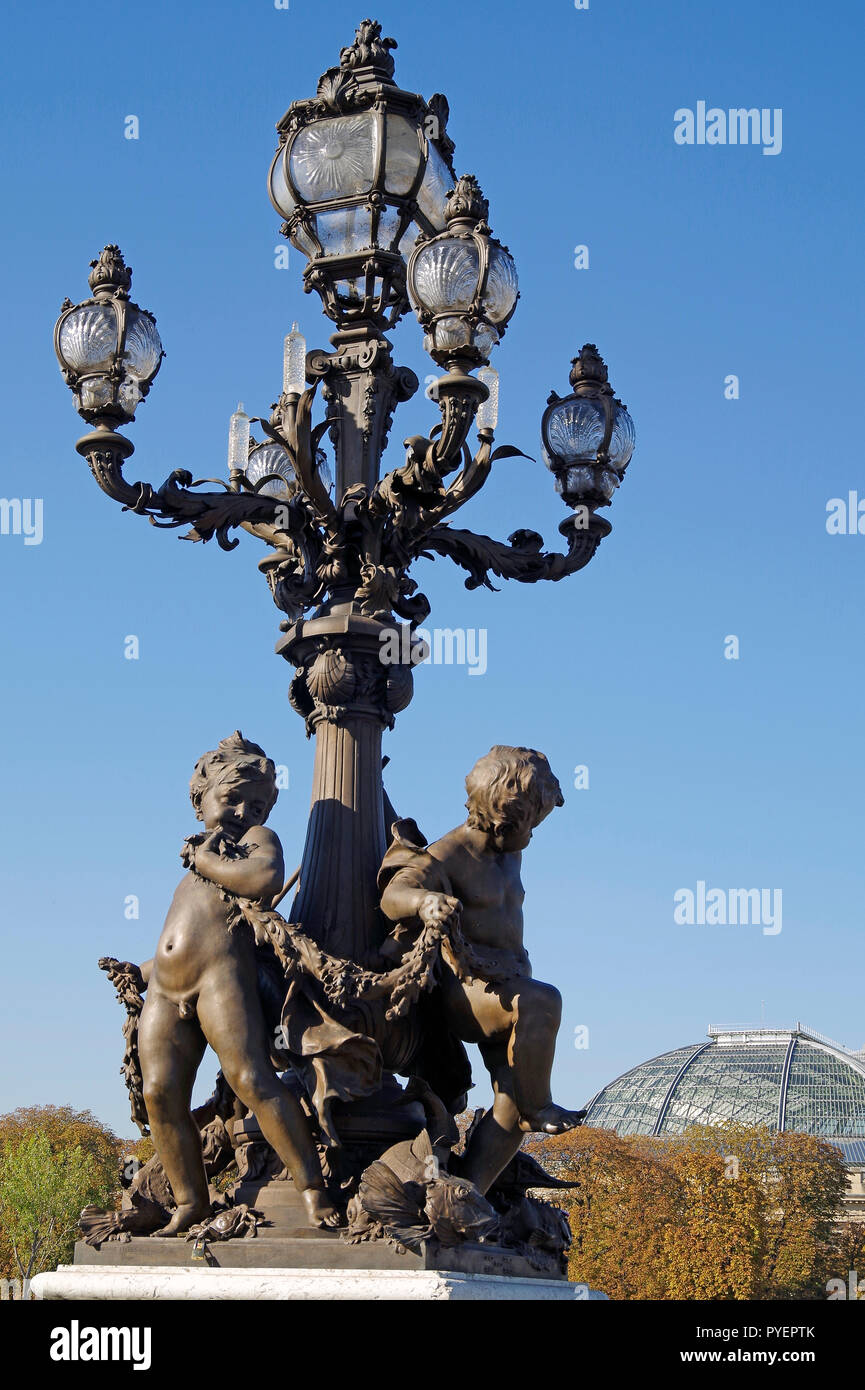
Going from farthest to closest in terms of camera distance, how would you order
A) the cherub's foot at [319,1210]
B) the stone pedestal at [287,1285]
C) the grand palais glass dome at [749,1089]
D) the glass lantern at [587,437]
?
the grand palais glass dome at [749,1089], the glass lantern at [587,437], the cherub's foot at [319,1210], the stone pedestal at [287,1285]

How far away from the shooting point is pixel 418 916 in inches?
268

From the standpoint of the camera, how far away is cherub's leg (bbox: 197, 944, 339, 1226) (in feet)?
21.6

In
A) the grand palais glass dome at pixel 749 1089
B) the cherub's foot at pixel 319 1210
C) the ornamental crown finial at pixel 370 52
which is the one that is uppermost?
the ornamental crown finial at pixel 370 52

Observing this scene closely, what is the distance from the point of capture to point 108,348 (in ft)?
25.3

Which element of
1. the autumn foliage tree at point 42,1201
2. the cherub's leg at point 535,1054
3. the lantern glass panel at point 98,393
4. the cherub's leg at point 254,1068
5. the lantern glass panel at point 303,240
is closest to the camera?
the cherub's leg at point 254,1068

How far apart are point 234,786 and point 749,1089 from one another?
75908 millimetres

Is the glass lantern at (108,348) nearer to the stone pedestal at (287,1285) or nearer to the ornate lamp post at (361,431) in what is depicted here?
the ornate lamp post at (361,431)

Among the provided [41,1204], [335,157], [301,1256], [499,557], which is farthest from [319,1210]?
[41,1204]

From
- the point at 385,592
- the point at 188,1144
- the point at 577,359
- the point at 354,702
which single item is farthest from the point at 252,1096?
the point at 577,359

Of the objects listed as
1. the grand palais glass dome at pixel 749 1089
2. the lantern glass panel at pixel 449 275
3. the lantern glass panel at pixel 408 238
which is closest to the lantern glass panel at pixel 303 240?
the lantern glass panel at pixel 408 238

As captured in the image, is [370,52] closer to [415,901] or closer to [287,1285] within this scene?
[415,901]

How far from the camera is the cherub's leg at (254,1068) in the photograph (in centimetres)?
659

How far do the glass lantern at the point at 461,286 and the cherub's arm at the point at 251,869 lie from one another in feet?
7.36
